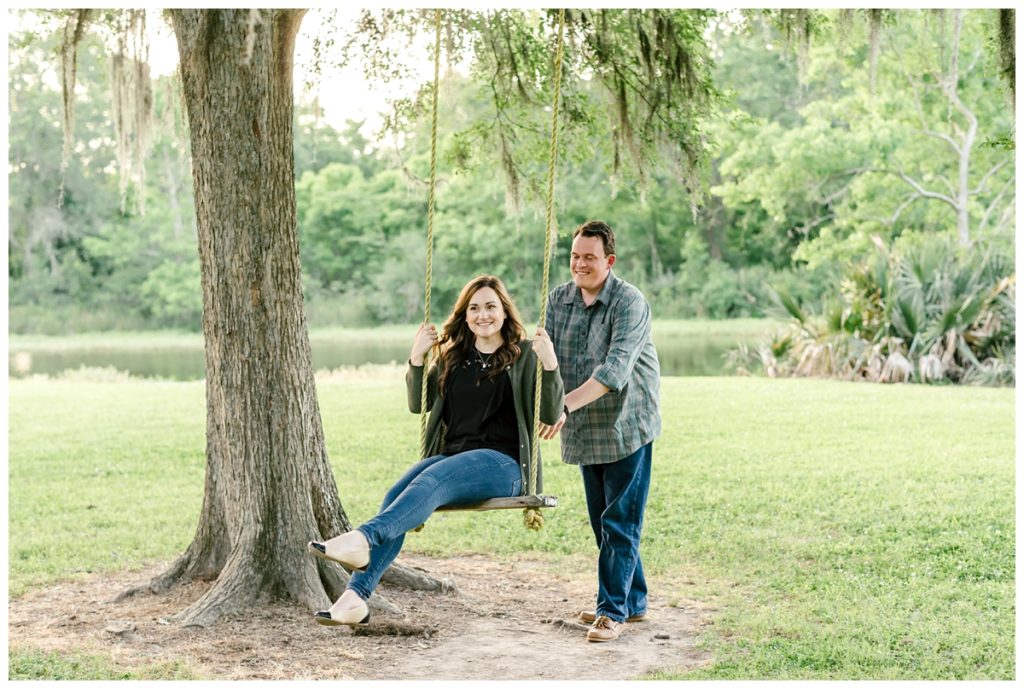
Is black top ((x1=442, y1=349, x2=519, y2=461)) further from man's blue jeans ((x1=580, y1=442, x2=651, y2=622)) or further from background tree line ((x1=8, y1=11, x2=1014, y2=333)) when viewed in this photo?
background tree line ((x1=8, y1=11, x2=1014, y2=333))

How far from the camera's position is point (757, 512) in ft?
22.9

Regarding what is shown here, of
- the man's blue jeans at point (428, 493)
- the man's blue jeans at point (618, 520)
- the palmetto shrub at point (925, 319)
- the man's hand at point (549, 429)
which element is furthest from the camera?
the palmetto shrub at point (925, 319)

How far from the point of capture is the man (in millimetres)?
4477

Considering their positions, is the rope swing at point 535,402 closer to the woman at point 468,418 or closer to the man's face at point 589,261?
the woman at point 468,418

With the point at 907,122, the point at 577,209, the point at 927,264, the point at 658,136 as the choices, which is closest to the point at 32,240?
the point at 577,209

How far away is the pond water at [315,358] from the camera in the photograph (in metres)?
17.7

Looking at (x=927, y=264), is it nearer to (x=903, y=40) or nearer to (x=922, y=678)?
(x=903, y=40)

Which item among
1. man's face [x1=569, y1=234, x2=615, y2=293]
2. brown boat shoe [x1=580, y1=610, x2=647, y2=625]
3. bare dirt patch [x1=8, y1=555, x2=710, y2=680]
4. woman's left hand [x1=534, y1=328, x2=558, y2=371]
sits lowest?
bare dirt patch [x1=8, y1=555, x2=710, y2=680]

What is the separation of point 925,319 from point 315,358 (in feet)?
36.3

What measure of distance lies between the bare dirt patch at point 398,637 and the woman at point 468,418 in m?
0.54

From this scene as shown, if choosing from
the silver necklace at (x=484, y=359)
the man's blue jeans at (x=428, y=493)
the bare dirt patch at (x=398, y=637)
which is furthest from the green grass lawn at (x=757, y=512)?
the silver necklace at (x=484, y=359)

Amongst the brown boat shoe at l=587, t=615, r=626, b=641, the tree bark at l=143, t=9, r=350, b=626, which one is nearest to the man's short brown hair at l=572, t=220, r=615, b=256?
the tree bark at l=143, t=9, r=350, b=626

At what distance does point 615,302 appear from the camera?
4.54 meters

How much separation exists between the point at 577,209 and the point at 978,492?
22135 millimetres
